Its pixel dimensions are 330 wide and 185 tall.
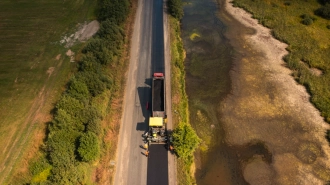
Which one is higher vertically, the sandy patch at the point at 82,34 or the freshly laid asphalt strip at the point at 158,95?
the sandy patch at the point at 82,34

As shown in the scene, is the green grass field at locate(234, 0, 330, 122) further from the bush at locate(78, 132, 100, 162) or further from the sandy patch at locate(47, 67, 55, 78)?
the sandy patch at locate(47, 67, 55, 78)

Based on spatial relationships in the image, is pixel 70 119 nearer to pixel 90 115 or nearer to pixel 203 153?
pixel 90 115

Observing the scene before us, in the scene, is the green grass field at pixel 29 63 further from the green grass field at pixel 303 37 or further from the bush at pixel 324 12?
the bush at pixel 324 12

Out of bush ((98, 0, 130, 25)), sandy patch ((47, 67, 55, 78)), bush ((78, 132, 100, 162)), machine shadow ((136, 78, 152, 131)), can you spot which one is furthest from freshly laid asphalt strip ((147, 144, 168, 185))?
bush ((98, 0, 130, 25))

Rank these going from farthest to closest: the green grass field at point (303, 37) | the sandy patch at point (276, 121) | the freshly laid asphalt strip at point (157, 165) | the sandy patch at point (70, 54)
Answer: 1. the sandy patch at point (70, 54)
2. the green grass field at point (303, 37)
3. the sandy patch at point (276, 121)
4. the freshly laid asphalt strip at point (157, 165)

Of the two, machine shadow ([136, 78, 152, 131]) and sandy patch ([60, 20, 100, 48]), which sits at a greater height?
sandy patch ([60, 20, 100, 48])

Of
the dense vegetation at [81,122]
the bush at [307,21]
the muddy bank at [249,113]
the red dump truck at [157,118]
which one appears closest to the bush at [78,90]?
the dense vegetation at [81,122]

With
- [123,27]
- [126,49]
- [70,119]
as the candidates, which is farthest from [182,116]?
[123,27]
